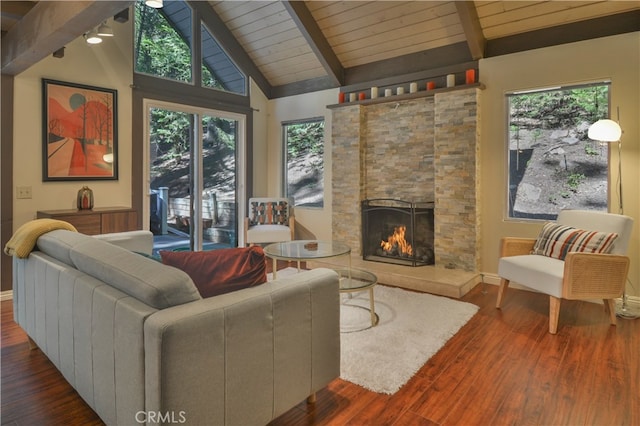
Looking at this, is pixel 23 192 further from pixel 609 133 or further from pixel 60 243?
pixel 609 133

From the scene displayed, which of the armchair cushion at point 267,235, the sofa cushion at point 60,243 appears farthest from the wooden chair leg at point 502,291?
the sofa cushion at point 60,243

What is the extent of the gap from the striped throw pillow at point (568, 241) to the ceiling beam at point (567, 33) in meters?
1.90

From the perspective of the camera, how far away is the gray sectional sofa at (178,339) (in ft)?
4.53

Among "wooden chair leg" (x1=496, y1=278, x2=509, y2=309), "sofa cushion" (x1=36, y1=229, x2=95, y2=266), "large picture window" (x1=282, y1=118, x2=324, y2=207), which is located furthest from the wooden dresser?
"wooden chair leg" (x1=496, y1=278, x2=509, y2=309)

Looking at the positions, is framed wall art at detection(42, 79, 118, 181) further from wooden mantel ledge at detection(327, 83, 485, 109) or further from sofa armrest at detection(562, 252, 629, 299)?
sofa armrest at detection(562, 252, 629, 299)

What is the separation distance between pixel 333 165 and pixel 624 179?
331 cm

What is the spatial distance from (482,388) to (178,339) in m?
1.77

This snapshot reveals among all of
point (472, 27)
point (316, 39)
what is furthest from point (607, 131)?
point (316, 39)

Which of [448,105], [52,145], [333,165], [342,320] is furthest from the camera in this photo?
[333,165]

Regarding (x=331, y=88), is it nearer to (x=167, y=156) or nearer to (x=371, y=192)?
(x=371, y=192)

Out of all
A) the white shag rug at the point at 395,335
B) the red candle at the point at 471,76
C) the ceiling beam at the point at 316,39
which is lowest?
the white shag rug at the point at 395,335

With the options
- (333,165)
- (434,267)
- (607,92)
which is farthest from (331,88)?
(607,92)

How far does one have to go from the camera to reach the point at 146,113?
4855 mm

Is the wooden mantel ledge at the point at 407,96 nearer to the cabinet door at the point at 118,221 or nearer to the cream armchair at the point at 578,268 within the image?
the cream armchair at the point at 578,268
